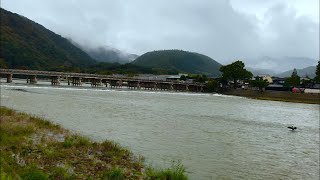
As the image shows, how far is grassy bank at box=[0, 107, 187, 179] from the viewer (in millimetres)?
12742

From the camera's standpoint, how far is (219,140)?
89.9 ft

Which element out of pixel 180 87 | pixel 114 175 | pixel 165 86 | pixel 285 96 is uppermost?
pixel 165 86

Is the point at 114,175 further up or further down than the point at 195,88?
further down

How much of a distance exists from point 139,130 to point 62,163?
14396mm

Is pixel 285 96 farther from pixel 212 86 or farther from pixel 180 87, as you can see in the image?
pixel 180 87

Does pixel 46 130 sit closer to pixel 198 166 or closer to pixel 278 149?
pixel 198 166

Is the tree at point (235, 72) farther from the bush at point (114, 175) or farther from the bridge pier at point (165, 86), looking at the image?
the bush at point (114, 175)

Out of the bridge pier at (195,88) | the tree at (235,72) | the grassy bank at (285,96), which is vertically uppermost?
the tree at (235,72)

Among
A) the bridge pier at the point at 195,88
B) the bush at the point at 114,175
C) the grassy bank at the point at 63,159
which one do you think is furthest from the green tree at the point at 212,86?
the bush at the point at 114,175

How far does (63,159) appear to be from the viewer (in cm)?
1500

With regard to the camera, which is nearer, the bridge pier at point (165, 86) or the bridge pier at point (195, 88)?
the bridge pier at point (165, 86)

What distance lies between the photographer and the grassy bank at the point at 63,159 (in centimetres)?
1274

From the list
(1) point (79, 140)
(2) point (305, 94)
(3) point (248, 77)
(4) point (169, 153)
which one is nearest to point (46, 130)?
(1) point (79, 140)

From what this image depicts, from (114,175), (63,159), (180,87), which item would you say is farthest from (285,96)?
(114,175)
